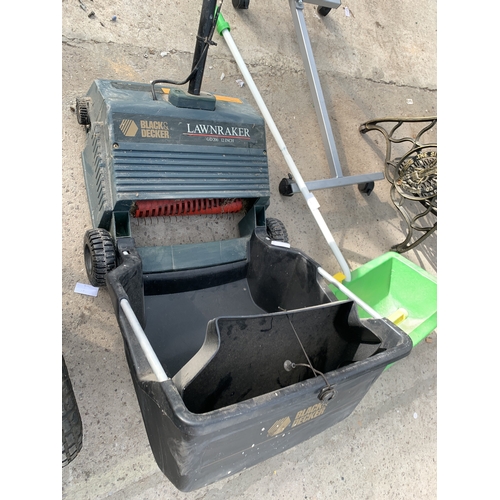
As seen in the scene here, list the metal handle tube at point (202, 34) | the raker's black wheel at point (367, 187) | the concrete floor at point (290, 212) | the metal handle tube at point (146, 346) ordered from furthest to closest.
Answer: the raker's black wheel at point (367, 187)
the concrete floor at point (290, 212)
the metal handle tube at point (202, 34)
the metal handle tube at point (146, 346)

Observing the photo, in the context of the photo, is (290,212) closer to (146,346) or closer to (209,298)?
(209,298)

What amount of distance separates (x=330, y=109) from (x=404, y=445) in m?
1.40

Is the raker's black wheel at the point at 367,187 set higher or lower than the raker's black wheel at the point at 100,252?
higher

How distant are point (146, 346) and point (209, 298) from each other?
43 cm

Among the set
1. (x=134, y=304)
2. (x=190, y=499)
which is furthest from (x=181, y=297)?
(x=190, y=499)

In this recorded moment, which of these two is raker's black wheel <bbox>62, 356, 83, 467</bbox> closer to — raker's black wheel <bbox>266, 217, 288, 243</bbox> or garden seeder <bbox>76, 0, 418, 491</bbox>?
garden seeder <bbox>76, 0, 418, 491</bbox>

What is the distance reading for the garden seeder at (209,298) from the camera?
800 mm

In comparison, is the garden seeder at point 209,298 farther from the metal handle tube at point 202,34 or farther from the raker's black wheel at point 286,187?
the raker's black wheel at point 286,187

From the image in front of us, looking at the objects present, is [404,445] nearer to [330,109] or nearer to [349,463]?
[349,463]

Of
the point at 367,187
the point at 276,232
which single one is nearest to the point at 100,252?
→ the point at 276,232

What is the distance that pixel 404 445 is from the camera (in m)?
1.53

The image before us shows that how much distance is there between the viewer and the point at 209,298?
1.25 m

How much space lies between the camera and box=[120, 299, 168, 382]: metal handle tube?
30.1 inches

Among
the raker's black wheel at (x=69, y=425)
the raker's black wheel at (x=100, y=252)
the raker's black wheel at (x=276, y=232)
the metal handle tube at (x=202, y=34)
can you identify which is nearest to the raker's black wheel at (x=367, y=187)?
the raker's black wheel at (x=276, y=232)
